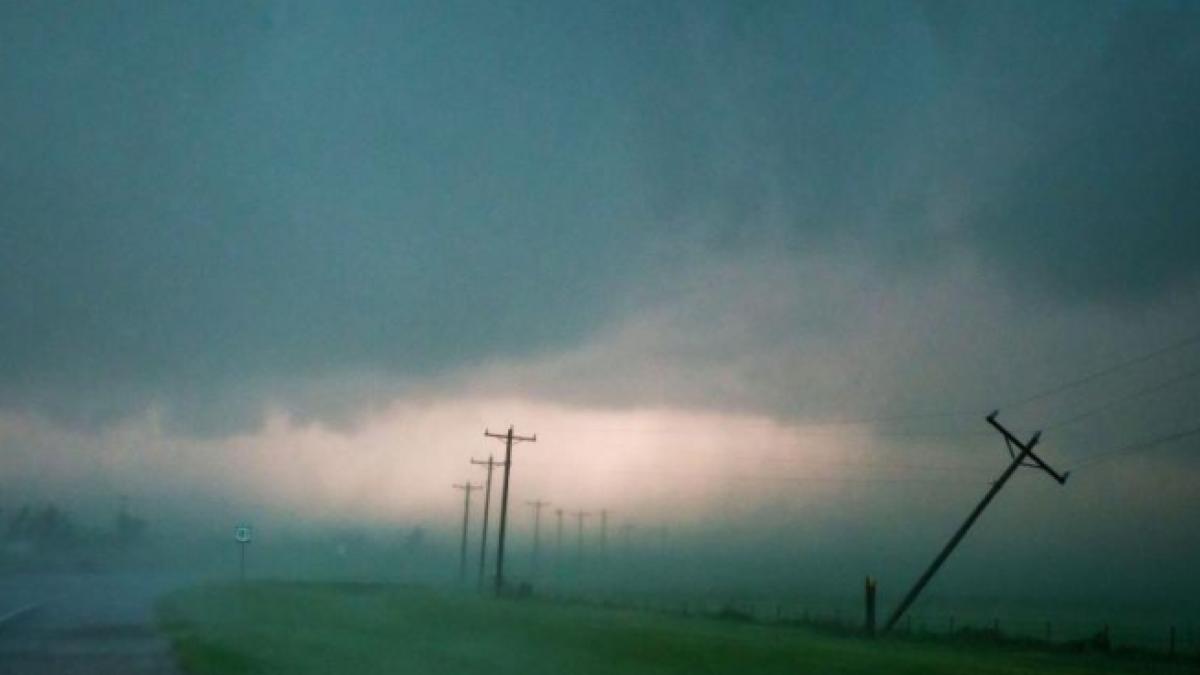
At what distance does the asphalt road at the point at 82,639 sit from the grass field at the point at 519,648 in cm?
92

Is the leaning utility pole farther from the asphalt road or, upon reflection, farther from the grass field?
the asphalt road

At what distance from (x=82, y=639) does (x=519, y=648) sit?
43.6ft

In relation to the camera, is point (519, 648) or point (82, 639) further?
point (82, 639)

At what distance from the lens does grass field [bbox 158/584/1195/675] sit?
27.0 meters

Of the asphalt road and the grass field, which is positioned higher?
the grass field

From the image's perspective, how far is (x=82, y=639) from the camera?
33.5 meters

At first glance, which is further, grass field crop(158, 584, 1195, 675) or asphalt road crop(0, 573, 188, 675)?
grass field crop(158, 584, 1195, 675)

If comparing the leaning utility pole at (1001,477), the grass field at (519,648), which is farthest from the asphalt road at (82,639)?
the leaning utility pole at (1001,477)

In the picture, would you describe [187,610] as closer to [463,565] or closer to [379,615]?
[379,615]

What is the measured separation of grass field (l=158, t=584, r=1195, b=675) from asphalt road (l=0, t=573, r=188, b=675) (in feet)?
3.02

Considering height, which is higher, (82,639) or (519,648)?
(519,648)

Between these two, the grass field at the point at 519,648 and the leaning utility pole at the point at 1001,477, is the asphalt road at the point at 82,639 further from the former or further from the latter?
→ the leaning utility pole at the point at 1001,477

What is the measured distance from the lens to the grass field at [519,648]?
27.0 meters

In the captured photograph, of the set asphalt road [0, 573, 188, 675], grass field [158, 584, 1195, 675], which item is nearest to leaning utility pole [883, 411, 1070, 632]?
grass field [158, 584, 1195, 675]
